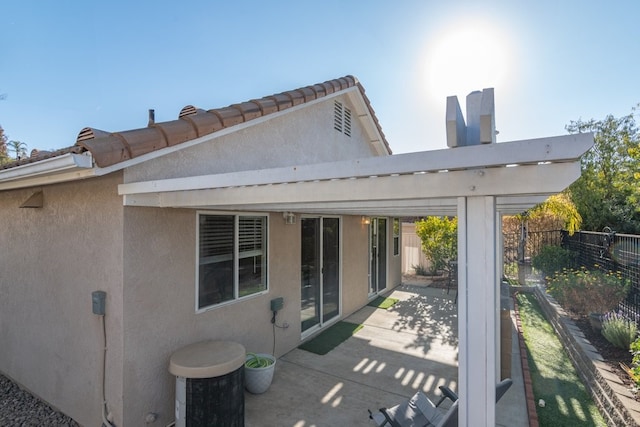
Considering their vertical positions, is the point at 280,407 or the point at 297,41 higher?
the point at 297,41

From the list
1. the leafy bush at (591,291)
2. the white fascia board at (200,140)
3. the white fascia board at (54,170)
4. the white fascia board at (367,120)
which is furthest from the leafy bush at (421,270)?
the white fascia board at (54,170)

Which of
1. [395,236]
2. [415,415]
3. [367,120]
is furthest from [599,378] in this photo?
[395,236]

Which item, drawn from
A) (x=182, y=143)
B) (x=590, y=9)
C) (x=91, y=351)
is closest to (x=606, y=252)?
(x=590, y=9)

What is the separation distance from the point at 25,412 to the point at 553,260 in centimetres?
1713

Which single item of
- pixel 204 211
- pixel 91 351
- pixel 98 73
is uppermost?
pixel 98 73

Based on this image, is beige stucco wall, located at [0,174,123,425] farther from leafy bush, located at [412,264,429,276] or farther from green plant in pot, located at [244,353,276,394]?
leafy bush, located at [412,264,429,276]

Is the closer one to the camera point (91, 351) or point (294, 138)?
point (91, 351)

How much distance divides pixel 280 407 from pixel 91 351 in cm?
328

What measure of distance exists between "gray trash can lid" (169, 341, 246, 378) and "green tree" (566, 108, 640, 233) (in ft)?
86.3

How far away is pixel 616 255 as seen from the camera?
1000 cm

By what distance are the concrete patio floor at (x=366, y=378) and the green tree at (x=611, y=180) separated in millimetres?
21145

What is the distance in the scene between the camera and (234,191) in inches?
163

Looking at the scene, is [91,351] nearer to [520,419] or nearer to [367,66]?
[520,419]

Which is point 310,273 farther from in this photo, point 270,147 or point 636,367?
point 636,367
